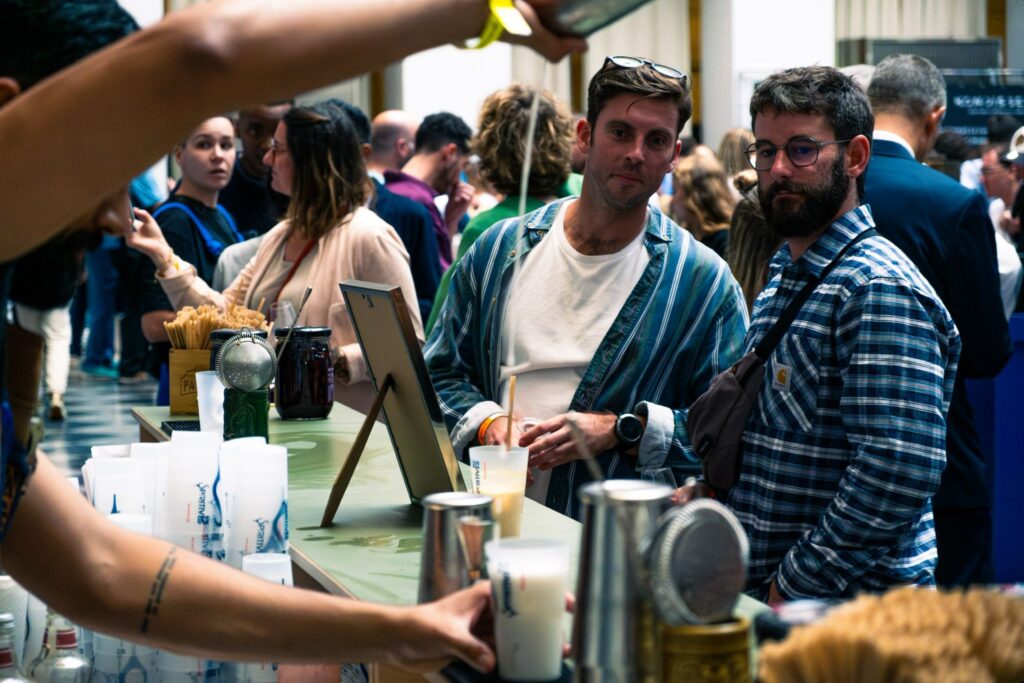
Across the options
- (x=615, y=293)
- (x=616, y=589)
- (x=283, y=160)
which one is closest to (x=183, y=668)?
(x=616, y=589)

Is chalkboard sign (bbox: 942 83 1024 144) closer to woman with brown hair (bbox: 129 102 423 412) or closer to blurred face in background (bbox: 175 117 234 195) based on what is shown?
blurred face in background (bbox: 175 117 234 195)

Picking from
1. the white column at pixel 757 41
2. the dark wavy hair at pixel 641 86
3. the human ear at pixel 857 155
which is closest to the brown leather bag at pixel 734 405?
the human ear at pixel 857 155

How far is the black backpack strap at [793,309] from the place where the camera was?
2287 millimetres

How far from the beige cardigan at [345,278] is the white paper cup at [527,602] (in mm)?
2209

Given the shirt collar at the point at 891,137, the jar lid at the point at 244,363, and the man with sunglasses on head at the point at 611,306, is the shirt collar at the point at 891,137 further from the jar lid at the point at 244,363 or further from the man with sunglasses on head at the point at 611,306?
the jar lid at the point at 244,363

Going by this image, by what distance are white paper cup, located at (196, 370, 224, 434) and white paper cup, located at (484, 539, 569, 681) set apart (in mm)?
1588

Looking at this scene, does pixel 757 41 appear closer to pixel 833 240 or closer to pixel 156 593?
pixel 833 240

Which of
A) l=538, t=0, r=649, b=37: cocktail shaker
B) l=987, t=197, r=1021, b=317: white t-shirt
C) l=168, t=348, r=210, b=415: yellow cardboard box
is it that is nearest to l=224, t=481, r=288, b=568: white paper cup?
l=538, t=0, r=649, b=37: cocktail shaker

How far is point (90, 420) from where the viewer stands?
23.9ft

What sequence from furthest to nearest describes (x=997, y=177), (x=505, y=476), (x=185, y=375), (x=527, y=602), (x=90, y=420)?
1. (x=90, y=420)
2. (x=997, y=177)
3. (x=185, y=375)
4. (x=505, y=476)
5. (x=527, y=602)

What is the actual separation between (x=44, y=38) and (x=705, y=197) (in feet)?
12.0

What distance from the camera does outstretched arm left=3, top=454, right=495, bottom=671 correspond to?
4.20 ft

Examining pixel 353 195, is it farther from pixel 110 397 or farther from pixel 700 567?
pixel 110 397

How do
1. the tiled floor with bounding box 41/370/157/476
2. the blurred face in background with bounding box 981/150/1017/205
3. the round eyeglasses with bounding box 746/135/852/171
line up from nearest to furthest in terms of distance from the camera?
the round eyeglasses with bounding box 746/135/852/171 < the tiled floor with bounding box 41/370/157/476 < the blurred face in background with bounding box 981/150/1017/205
